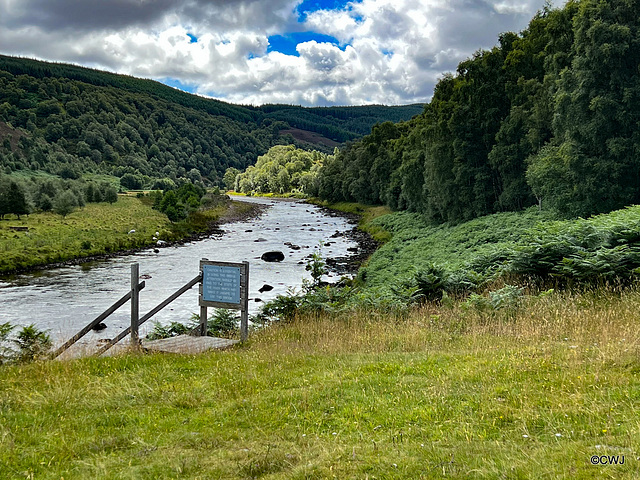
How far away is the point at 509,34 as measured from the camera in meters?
50.2

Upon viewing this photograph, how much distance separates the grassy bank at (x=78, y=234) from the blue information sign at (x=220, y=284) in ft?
116

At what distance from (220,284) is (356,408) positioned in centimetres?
732

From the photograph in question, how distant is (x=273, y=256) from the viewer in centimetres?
4972

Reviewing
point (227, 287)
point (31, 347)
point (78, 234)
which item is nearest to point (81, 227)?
point (78, 234)

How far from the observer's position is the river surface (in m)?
28.1

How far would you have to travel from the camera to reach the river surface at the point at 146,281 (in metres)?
28.1

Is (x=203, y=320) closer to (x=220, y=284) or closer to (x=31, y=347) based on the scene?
(x=220, y=284)

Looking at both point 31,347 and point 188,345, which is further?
Answer: point 31,347

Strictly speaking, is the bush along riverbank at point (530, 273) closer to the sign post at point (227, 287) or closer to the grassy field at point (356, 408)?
the grassy field at point (356, 408)

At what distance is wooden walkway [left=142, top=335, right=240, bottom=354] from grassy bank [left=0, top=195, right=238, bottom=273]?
3509cm

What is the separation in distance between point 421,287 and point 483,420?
11961 mm

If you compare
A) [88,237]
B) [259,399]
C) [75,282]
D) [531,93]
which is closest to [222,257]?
[75,282]

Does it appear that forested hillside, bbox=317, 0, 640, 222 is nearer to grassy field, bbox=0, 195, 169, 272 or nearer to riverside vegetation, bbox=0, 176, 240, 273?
riverside vegetation, bbox=0, 176, 240, 273

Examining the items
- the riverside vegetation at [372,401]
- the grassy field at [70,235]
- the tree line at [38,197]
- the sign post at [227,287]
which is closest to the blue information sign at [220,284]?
the sign post at [227,287]
